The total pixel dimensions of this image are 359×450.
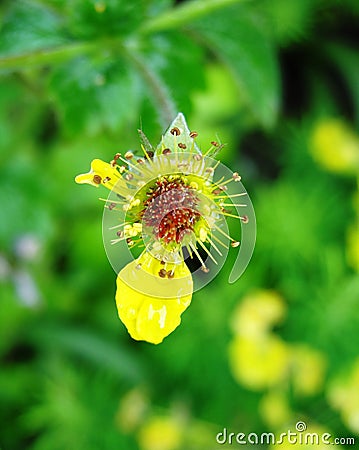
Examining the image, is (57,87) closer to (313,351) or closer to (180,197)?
(180,197)

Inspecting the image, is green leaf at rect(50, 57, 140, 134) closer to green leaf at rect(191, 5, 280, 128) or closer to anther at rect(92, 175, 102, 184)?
green leaf at rect(191, 5, 280, 128)

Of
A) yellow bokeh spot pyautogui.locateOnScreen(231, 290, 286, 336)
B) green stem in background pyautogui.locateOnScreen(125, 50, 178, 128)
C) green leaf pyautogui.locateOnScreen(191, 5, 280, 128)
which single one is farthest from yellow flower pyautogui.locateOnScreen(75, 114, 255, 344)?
yellow bokeh spot pyautogui.locateOnScreen(231, 290, 286, 336)

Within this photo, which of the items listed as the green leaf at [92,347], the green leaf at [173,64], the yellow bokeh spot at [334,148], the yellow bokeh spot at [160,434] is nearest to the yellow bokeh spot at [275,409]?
the yellow bokeh spot at [160,434]

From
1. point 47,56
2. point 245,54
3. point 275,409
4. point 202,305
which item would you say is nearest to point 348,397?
point 275,409

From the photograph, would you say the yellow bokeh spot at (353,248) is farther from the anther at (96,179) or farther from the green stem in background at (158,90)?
the anther at (96,179)

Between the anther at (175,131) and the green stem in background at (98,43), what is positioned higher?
the green stem in background at (98,43)

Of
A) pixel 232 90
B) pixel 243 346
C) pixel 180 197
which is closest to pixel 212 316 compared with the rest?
pixel 243 346
